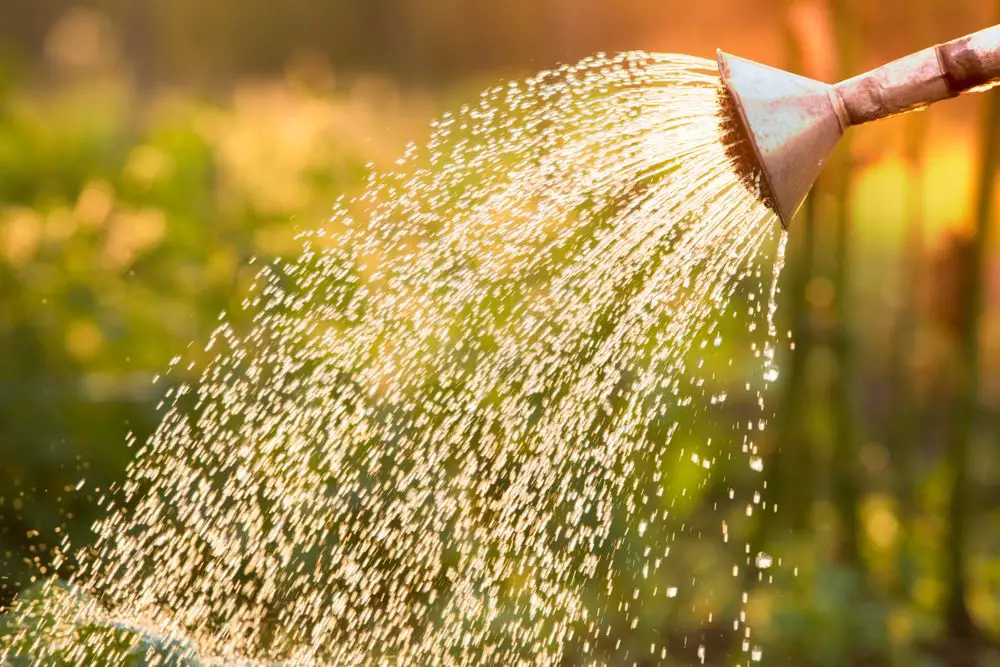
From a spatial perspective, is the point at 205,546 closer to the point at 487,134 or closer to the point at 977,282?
the point at 487,134

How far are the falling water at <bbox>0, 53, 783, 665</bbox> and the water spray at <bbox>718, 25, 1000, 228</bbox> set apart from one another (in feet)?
2.42


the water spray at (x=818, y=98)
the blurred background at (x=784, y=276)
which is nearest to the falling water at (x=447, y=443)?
the blurred background at (x=784, y=276)

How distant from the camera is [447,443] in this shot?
2.73m

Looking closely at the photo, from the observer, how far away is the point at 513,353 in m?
2.83

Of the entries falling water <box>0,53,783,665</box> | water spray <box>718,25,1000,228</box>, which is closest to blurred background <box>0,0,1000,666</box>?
falling water <box>0,53,783,665</box>

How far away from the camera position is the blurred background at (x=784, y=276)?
2938 mm

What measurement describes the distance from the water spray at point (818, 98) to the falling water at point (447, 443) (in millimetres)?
737

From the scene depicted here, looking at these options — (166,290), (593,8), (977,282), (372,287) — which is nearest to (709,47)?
(593,8)

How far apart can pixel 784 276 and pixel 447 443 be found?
1.25 m

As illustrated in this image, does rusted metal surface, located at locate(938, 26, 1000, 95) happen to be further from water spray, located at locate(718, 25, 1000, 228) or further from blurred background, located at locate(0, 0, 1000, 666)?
blurred background, located at locate(0, 0, 1000, 666)

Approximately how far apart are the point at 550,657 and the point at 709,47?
209cm

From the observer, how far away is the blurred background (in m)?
2.94

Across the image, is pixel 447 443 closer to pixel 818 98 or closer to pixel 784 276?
pixel 784 276

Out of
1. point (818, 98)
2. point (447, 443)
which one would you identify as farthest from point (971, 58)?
point (447, 443)
